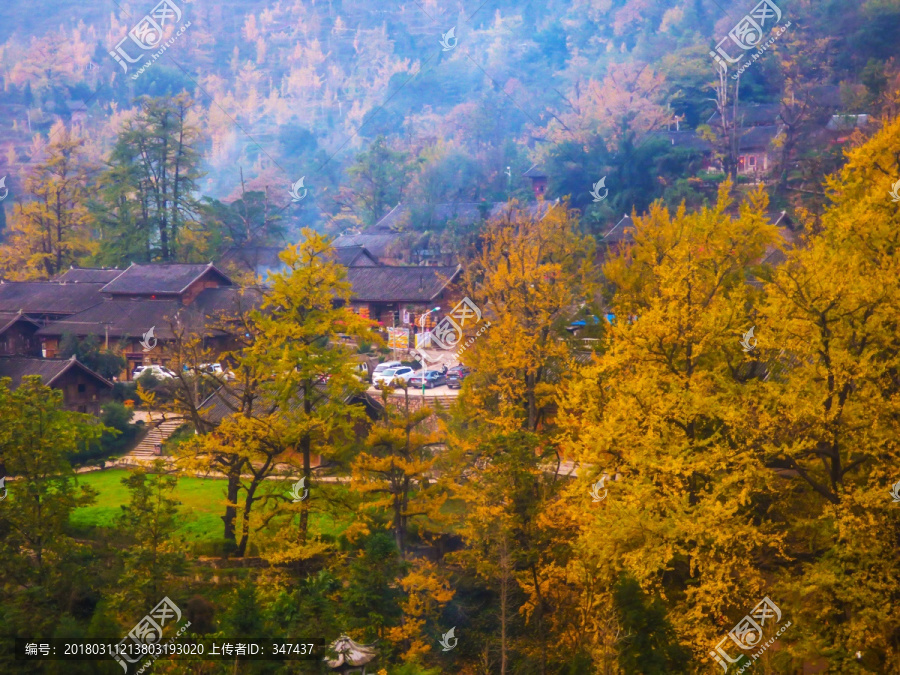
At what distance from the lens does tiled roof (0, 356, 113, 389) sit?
24.2 metres

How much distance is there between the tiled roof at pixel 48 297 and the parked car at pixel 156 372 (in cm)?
556

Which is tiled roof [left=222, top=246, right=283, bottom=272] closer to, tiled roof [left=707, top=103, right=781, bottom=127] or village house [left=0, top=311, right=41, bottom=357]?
village house [left=0, top=311, right=41, bottom=357]

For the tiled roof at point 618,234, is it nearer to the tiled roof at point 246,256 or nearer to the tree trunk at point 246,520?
the tiled roof at point 246,256

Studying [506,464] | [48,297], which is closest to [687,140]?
[48,297]

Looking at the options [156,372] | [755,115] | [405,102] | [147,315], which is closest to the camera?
[156,372]

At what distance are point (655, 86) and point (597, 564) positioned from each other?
152ft

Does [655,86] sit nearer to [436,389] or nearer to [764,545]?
[436,389]

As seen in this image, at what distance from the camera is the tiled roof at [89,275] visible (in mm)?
35812

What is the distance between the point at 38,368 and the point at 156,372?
3783 mm

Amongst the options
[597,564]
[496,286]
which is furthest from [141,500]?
[496,286]

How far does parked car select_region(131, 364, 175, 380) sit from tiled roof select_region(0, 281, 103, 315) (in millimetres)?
5560

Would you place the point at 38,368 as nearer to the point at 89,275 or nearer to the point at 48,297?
the point at 48,297

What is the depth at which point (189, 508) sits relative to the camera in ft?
52.0

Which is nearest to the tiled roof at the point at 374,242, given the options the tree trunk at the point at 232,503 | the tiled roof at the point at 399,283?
the tiled roof at the point at 399,283
